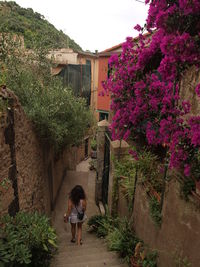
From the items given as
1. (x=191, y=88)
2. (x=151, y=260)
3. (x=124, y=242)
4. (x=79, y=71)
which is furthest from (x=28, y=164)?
(x=79, y=71)

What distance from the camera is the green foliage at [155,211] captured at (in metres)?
3.51

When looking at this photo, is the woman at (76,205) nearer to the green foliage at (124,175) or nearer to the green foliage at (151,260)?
the green foliage at (124,175)

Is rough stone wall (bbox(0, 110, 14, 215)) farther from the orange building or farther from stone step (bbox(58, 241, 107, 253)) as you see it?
the orange building

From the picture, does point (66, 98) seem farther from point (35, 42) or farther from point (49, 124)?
point (35, 42)

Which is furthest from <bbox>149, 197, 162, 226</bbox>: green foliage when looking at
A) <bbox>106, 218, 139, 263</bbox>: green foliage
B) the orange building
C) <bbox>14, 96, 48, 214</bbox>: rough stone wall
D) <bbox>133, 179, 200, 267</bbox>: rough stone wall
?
the orange building

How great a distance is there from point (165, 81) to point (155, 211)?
2.13 meters

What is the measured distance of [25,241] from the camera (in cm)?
324

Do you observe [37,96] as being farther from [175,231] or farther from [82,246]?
[175,231]

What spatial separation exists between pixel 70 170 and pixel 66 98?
24.6 ft

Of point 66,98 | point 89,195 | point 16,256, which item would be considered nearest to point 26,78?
point 66,98

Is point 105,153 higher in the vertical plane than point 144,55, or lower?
lower

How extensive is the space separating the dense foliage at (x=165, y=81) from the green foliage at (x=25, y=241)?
2.01 metres

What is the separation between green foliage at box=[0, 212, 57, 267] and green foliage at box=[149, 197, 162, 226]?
1.75 metres

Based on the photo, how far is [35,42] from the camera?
8.44m
